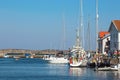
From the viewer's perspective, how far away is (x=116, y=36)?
4958 inches

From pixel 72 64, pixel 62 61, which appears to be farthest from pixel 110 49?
pixel 62 61

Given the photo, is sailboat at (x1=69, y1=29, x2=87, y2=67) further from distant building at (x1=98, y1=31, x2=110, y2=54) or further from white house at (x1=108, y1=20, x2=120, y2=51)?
distant building at (x1=98, y1=31, x2=110, y2=54)

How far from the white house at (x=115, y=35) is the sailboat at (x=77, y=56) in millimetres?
7971

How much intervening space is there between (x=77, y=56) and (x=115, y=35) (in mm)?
11111

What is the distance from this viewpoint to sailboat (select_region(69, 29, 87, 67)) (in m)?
Answer: 118

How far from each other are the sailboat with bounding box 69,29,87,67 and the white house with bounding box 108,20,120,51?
26.2ft

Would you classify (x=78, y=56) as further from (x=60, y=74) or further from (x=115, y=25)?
(x=60, y=74)

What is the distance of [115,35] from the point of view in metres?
127

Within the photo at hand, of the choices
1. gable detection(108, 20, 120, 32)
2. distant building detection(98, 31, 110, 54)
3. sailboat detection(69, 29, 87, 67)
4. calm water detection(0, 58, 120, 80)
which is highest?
gable detection(108, 20, 120, 32)

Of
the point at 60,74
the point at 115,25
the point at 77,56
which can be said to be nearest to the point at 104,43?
the point at 115,25

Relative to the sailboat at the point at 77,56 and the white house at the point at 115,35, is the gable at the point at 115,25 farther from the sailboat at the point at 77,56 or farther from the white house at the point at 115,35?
the sailboat at the point at 77,56

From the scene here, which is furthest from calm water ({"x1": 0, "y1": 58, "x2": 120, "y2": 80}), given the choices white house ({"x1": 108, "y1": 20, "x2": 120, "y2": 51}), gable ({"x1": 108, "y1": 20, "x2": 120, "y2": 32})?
gable ({"x1": 108, "y1": 20, "x2": 120, "y2": 32})

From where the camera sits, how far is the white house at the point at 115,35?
124 meters

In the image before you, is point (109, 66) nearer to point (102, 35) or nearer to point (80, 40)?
point (80, 40)
